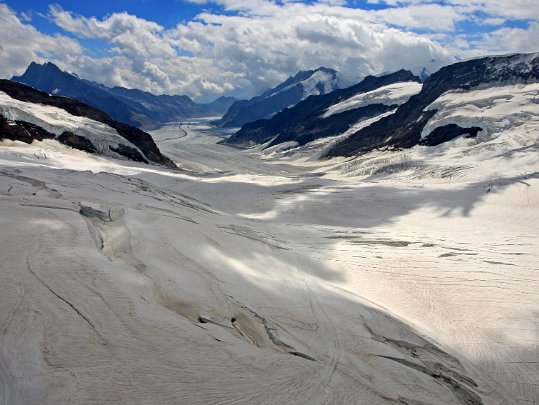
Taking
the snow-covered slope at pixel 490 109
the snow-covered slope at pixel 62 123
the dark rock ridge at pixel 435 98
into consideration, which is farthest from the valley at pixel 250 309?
the dark rock ridge at pixel 435 98

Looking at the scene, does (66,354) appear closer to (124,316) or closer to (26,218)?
(124,316)

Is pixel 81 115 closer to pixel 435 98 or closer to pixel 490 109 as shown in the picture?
pixel 490 109

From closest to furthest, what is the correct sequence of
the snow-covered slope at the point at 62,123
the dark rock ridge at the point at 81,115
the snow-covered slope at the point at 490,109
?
the snow-covered slope at the point at 62,123 < the dark rock ridge at the point at 81,115 < the snow-covered slope at the point at 490,109

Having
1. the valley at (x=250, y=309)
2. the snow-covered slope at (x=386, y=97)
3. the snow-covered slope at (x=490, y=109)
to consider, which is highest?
the snow-covered slope at (x=386, y=97)

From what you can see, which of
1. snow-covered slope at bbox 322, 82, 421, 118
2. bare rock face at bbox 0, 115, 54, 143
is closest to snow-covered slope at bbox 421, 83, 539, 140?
snow-covered slope at bbox 322, 82, 421, 118

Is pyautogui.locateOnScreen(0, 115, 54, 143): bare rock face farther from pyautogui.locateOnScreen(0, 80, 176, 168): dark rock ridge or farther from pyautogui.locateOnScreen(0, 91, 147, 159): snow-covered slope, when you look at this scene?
pyautogui.locateOnScreen(0, 91, 147, 159): snow-covered slope

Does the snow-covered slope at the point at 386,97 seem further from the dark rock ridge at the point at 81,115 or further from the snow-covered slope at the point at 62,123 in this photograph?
the snow-covered slope at the point at 62,123
